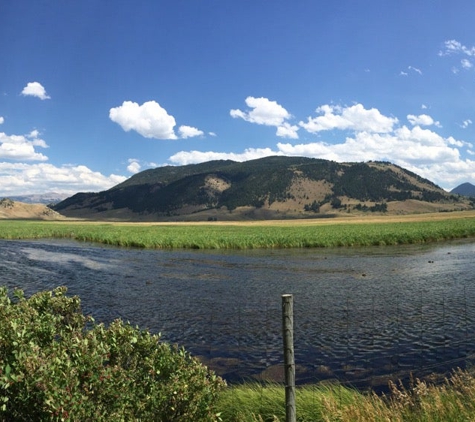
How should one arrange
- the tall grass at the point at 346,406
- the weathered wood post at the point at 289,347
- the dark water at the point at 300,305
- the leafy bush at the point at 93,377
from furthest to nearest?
the dark water at the point at 300,305
the tall grass at the point at 346,406
the weathered wood post at the point at 289,347
the leafy bush at the point at 93,377

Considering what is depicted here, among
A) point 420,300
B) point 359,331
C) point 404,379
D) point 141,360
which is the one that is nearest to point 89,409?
point 141,360

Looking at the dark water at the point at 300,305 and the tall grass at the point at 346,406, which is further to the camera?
the dark water at the point at 300,305

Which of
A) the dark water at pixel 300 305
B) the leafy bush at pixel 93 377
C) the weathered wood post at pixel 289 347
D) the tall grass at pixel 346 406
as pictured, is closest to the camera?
the leafy bush at pixel 93 377

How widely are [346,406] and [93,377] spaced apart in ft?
17.2

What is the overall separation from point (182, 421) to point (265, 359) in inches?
330

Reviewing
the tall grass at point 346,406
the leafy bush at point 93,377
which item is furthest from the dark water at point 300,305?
the leafy bush at point 93,377

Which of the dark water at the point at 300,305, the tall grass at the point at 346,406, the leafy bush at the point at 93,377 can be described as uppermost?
the leafy bush at the point at 93,377

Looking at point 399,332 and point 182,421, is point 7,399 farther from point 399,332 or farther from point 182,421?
point 399,332

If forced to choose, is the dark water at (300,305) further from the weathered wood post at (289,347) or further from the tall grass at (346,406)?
the weathered wood post at (289,347)

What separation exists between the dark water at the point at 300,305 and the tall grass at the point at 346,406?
142 inches

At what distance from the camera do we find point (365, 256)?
1976 inches

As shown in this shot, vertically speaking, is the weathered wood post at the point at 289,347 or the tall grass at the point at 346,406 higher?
the weathered wood post at the point at 289,347

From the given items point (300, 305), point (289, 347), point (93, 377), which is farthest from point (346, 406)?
point (300, 305)

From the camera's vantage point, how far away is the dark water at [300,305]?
15805mm
